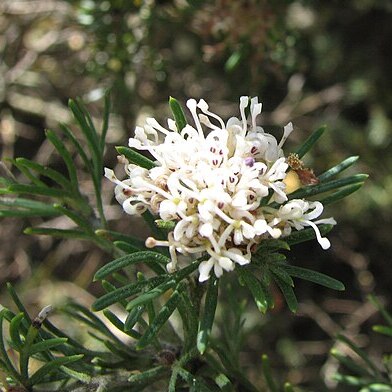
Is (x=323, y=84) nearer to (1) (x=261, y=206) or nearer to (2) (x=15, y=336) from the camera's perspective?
(1) (x=261, y=206)

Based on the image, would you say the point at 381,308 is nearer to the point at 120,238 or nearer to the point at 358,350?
the point at 358,350

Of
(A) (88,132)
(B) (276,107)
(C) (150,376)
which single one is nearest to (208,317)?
(C) (150,376)

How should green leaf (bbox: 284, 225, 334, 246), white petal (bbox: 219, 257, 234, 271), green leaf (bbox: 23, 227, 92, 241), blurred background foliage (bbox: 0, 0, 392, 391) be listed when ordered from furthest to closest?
blurred background foliage (bbox: 0, 0, 392, 391), green leaf (bbox: 23, 227, 92, 241), green leaf (bbox: 284, 225, 334, 246), white petal (bbox: 219, 257, 234, 271)

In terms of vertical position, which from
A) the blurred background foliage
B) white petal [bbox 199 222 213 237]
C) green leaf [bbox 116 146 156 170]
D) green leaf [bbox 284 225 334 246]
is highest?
white petal [bbox 199 222 213 237]

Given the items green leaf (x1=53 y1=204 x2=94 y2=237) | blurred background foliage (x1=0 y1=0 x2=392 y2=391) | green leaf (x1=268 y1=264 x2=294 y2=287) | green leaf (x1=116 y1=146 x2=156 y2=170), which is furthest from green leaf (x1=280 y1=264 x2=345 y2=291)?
blurred background foliage (x1=0 y1=0 x2=392 y2=391)

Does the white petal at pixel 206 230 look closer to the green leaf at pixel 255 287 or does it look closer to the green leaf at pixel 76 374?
the green leaf at pixel 255 287

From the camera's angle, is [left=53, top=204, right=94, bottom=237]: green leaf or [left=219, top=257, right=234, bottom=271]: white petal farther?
[left=53, top=204, right=94, bottom=237]: green leaf

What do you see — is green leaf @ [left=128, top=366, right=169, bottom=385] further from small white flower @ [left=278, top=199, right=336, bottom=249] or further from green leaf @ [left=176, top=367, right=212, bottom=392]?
small white flower @ [left=278, top=199, right=336, bottom=249]
